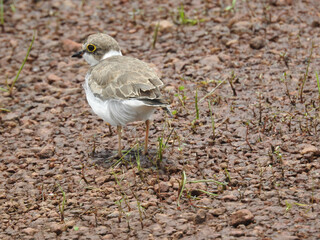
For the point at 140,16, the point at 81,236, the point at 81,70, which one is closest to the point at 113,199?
the point at 81,236

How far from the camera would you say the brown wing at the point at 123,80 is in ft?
17.7

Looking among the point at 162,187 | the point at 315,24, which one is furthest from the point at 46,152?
the point at 315,24

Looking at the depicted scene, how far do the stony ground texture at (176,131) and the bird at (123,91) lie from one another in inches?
17.0

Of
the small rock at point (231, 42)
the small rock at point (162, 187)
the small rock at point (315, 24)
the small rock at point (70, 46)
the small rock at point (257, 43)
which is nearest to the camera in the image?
the small rock at point (162, 187)

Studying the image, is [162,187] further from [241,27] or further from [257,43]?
[241,27]

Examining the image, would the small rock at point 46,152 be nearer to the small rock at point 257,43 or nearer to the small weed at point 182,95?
the small weed at point 182,95

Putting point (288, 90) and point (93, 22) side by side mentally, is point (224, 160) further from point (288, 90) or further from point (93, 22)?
point (93, 22)

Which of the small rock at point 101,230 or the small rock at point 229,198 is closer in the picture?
the small rock at point 101,230

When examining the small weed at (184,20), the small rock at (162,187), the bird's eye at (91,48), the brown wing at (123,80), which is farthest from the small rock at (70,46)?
the small rock at (162,187)

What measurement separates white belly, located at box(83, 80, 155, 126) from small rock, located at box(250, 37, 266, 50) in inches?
110

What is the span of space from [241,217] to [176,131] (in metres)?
1.99

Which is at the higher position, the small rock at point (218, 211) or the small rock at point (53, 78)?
the small rock at point (218, 211)

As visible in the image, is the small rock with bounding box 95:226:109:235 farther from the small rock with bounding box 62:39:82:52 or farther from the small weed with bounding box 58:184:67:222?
the small rock with bounding box 62:39:82:52

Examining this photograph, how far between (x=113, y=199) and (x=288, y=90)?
2.71m
